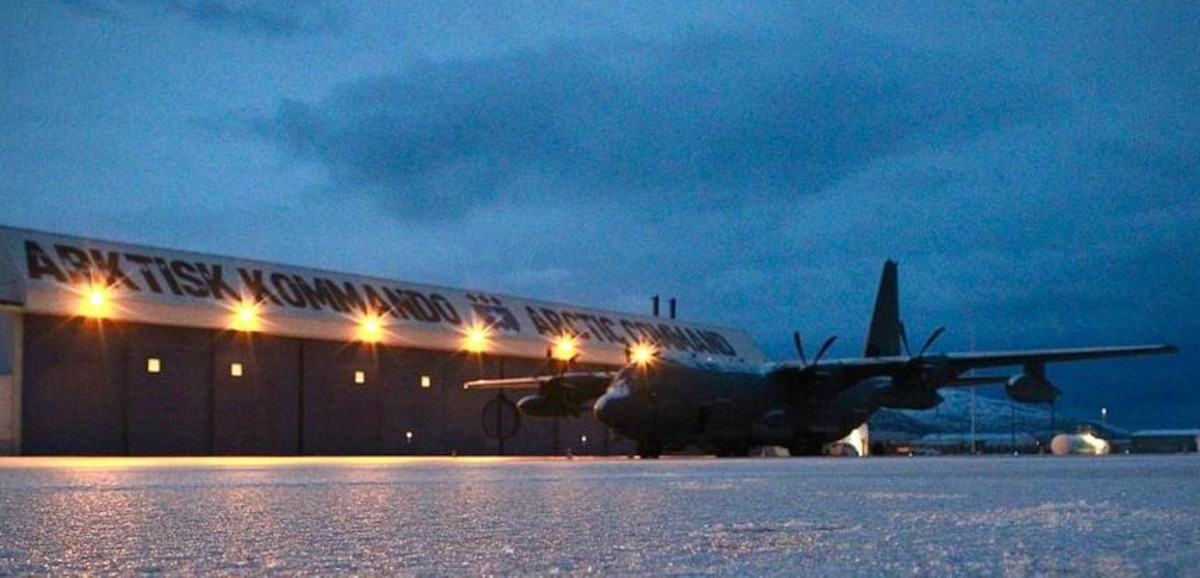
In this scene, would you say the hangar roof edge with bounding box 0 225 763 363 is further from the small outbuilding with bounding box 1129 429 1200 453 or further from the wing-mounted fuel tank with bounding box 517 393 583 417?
the small outbuilding with bounding box 1129 429 1200 453

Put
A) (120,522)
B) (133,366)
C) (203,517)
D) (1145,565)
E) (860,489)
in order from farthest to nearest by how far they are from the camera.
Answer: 1. (133,366)
2. (860,489)
3. (203,517)
4. (120,522)
5. (1145,565)

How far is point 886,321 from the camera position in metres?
41.6

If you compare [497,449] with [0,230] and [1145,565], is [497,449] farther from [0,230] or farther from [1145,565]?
[1145,565]

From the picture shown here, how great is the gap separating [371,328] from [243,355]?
208 inches

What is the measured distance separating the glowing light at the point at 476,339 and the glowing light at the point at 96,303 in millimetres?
14620

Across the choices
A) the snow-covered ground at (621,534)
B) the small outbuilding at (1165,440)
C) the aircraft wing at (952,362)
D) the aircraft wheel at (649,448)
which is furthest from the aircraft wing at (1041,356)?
the small outbuilding at (1165,440)

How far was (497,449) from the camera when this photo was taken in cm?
4791

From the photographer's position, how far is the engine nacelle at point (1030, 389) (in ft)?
103

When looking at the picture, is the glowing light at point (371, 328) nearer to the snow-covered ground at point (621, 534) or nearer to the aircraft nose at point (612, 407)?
the aircraft nose at point (612, 407)

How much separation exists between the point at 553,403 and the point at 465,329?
1102 centimetres

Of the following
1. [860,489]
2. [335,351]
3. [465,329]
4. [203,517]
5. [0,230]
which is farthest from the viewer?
[465,329]

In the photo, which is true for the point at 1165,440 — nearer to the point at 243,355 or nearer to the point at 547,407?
the point at 547,407

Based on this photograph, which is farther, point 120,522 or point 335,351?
point 335,351

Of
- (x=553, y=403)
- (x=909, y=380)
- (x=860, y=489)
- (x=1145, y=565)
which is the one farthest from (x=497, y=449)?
(x=1145, y=565)
